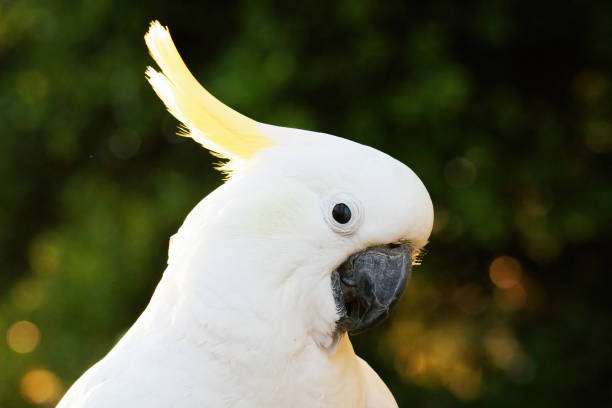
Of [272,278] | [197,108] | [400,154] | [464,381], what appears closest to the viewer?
[272,278]

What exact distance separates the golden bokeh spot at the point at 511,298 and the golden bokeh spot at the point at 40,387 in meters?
1.88

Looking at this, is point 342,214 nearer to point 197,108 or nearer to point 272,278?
point 272,278

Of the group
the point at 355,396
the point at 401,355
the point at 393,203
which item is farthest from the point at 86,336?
the point at 393,203

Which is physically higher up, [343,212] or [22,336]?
[343,212]

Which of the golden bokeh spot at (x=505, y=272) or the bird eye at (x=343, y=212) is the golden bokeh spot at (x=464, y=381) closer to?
the golden bokeh spot at (x=505, y=272)

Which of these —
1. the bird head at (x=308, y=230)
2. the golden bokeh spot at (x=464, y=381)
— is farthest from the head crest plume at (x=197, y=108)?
the golden bokeh spot at (x=464, y=381)

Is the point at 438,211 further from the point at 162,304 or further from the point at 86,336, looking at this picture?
the point at 162,304

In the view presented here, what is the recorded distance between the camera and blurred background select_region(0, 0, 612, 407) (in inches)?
110

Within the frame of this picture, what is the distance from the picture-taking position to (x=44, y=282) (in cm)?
299

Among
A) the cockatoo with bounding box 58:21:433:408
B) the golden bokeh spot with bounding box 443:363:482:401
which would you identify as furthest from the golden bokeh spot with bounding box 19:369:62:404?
the cockatoo with bounding box 58:21:433:408

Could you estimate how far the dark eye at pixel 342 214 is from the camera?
126cm

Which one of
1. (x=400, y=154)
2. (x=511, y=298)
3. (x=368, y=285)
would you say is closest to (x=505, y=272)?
(x=511, y=298)

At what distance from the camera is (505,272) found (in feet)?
10.4

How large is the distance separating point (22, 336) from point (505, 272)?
2.10 meters
